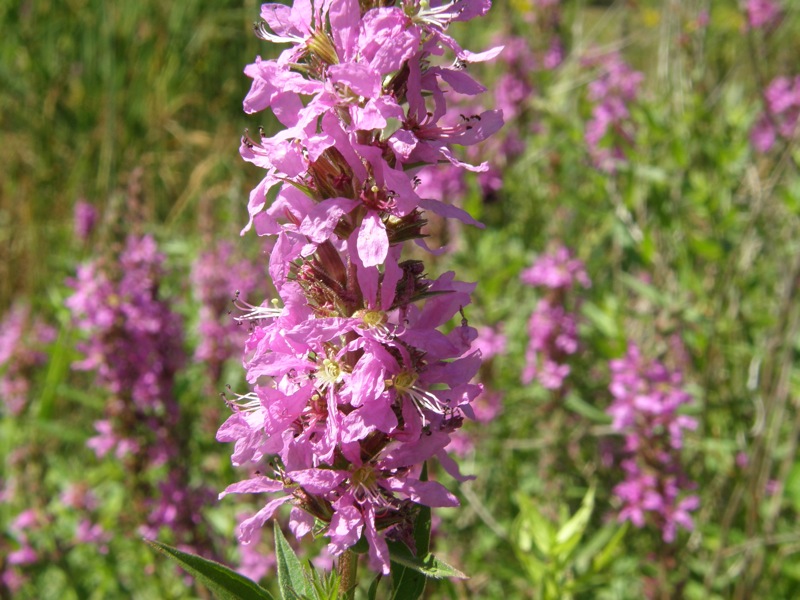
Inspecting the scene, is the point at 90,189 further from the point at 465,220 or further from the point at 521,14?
the point at 465,220

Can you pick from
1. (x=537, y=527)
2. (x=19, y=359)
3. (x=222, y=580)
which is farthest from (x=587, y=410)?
(x=19, y=359)

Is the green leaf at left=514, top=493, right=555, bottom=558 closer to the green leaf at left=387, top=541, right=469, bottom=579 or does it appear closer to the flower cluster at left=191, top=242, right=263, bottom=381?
the green leaf at left=387, top=541, right=469, bottom=579

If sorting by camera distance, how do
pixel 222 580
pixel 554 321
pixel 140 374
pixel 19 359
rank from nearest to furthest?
pixel 222 580 < pixel 140 374 < pixel 554 321 < pixel 19 359

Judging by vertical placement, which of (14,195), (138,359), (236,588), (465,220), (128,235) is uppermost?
(465,220)

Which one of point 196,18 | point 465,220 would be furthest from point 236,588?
point 196,18

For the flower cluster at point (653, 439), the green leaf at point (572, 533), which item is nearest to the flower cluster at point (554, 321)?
the flower cluster at point (653, 439)

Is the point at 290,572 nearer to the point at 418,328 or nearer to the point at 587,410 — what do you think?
the point at 418,328
